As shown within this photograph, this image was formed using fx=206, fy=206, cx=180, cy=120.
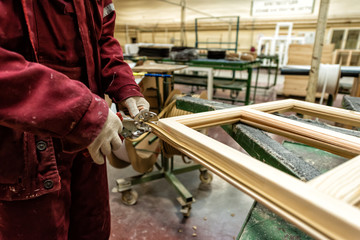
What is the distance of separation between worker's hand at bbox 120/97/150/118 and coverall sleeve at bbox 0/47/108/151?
0.31 meters

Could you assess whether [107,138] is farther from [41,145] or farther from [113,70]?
[113,70]

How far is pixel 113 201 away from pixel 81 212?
3.27 ft

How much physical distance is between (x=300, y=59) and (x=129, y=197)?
4.21 meters

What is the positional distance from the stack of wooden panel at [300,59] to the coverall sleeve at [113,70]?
168 inches

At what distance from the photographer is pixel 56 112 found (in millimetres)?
526

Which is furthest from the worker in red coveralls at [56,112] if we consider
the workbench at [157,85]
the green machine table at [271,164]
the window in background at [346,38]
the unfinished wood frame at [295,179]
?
the window in background at [346,38]

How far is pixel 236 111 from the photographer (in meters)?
0.93

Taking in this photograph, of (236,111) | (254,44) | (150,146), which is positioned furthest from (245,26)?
(236,111)

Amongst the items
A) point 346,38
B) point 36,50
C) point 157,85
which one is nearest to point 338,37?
point 346,38

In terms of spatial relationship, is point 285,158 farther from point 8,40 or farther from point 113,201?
point 113,201

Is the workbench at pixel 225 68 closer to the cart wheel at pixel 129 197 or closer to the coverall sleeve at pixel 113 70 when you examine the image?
the cart wheel at pixel 129 197

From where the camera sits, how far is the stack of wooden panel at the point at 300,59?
163 inches

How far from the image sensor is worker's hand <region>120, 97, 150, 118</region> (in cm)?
88

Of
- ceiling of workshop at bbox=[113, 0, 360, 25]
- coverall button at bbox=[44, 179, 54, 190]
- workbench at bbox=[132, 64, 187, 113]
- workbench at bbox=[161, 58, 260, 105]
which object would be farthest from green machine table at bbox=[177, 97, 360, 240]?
ceiling of workshop at bbox=[113, 0, 360, 25]
